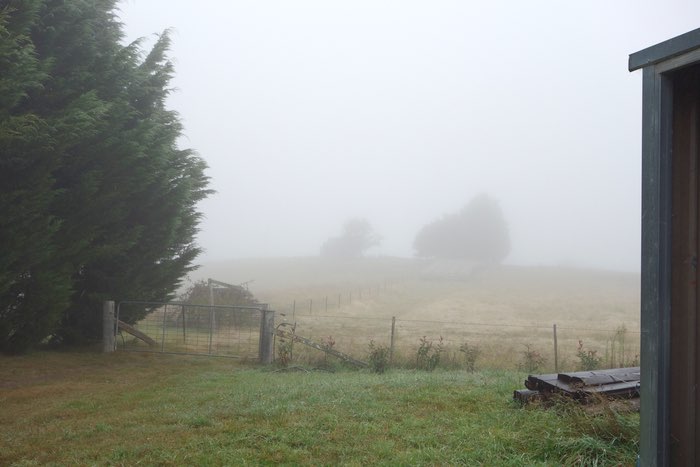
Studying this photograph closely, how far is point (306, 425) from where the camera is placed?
6133mm

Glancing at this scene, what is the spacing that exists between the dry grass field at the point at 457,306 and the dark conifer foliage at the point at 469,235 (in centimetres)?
1129

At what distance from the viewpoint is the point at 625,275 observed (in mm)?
73688

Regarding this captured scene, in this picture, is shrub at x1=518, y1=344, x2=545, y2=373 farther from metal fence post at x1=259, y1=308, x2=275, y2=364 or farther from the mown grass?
metal fence post at x1=259, y1=308, x2=275, y2=364

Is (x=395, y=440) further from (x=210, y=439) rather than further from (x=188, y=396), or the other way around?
(x=188, y=396)

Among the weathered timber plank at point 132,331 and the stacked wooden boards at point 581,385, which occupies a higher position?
the stacked wooden boards at point 581,385

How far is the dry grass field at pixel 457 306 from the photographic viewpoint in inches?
675

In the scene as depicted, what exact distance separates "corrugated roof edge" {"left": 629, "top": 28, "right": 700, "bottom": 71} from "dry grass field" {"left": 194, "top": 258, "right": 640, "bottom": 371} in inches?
404

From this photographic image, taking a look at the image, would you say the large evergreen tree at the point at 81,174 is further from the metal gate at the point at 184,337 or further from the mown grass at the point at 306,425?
the mown grass at the point at 306,425

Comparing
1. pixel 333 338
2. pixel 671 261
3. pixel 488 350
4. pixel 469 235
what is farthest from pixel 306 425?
pixel 469 235

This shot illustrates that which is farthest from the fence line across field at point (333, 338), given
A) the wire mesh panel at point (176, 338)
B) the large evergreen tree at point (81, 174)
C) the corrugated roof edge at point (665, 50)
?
the corrugated roof edge at point (665, 50)

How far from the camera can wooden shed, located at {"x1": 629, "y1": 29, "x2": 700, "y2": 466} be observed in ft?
10.3

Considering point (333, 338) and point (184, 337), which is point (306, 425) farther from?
point (333, 338)

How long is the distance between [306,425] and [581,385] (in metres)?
3.40

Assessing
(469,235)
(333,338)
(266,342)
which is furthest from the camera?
(469,235)
